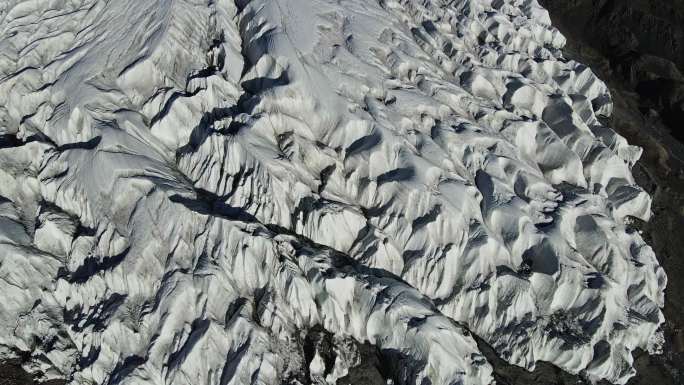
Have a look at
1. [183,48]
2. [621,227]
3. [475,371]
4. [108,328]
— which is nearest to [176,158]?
[183,48]

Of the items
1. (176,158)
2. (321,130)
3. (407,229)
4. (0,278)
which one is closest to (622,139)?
(407,229)

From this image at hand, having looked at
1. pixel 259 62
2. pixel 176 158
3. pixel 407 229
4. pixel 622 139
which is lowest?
pixel 176 158

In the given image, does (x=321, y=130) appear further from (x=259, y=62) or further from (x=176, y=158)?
(x=176, y=158)

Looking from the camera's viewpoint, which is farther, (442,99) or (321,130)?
(442,99)

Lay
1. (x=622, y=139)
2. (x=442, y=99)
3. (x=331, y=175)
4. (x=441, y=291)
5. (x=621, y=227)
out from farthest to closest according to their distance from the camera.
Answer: (x=622, y=139), (x=442, y=99), (x=621, y=227), (x=331, y=175), (x=441, y=291)

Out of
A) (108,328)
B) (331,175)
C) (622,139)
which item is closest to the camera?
(108,328)

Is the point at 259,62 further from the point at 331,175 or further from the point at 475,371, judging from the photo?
the point at 475,371

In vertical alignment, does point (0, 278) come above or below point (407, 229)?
below
